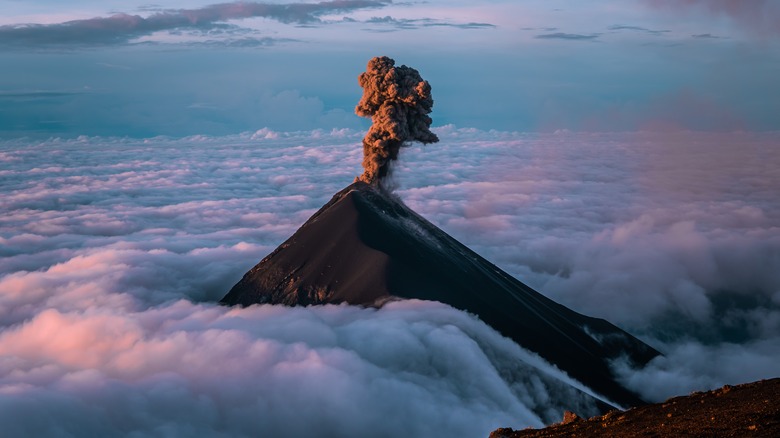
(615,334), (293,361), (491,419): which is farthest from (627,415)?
(615,334)

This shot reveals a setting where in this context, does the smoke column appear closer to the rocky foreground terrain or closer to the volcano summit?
the volcano summit

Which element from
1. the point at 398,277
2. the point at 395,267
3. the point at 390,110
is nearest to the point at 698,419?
the point at 398,277

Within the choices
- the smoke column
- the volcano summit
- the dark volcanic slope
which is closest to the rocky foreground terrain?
the volcano summit

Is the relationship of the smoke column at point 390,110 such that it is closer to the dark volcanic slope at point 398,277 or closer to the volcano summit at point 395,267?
the volcano summit at point 395,267

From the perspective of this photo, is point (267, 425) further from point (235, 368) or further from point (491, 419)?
point (491, 419)

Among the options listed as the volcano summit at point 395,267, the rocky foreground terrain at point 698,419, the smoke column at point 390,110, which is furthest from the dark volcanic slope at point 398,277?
the rocky foreground terrain at point 698,419
